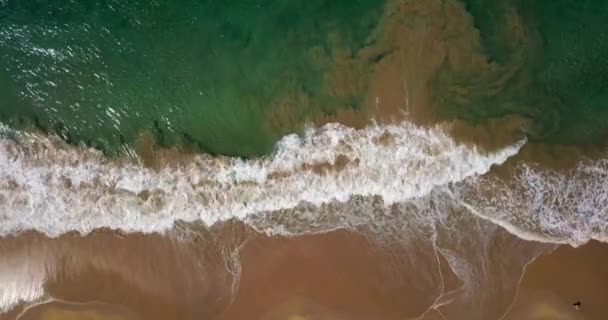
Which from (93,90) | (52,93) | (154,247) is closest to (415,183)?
(154,247)

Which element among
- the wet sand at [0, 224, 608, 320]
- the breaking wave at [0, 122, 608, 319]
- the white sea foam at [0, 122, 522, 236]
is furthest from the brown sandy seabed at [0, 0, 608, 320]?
the white sea foam at [0, 122, 522, 236]

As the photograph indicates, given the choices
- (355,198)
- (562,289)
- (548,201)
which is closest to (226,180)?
(355,198)

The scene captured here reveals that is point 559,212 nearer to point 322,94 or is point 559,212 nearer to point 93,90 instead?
point 322,94

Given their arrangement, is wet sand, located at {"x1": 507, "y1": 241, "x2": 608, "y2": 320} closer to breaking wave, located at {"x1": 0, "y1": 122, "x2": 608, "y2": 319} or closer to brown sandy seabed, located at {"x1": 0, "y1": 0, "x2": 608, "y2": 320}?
brown sandy seabed, located at {"x1": 0, "y1": 0, "x2": 608, "y2": 320}

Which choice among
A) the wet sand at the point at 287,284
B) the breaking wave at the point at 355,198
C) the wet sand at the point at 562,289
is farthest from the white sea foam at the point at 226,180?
the wet sand at the point at 562,289

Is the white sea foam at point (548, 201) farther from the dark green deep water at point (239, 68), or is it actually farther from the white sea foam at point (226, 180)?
the dark green deep water at point (239, 68)

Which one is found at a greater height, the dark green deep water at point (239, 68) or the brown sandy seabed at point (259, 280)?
the dark green deep water at point (239, 68)

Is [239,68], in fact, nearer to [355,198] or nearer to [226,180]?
[226,180]
